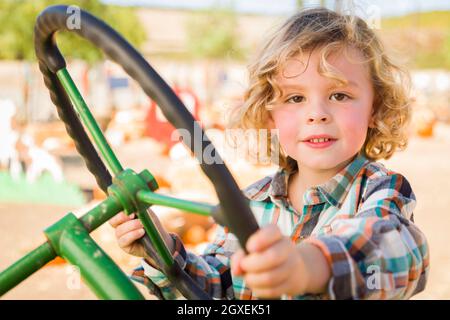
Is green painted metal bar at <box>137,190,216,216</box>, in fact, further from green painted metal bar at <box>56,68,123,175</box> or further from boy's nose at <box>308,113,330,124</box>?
boy's nose at <box>308,113,330,124</box>

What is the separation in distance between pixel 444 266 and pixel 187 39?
73.4ft

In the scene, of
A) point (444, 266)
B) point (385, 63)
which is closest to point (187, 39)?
point (444, 266)

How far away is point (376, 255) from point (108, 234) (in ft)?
10.4

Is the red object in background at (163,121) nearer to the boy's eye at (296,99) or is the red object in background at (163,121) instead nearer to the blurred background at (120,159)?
the blurred background at (120,159)

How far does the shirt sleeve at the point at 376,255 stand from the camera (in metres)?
0.93

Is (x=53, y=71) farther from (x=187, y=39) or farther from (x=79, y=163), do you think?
(x=187, y=39)

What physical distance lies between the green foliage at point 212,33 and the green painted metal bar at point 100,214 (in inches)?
913

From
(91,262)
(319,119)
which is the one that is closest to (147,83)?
(91,262)

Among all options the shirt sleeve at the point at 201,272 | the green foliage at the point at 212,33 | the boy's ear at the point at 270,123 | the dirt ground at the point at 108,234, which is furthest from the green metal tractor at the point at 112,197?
the green foliage at the point at 212,33

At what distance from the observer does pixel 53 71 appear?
1159mm

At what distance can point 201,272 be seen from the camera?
1.47 metres

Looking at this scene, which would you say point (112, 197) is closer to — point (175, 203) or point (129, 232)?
point (175, 203)

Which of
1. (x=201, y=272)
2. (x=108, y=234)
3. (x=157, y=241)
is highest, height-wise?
(x=157, y=241)

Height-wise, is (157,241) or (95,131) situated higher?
(95,131)
